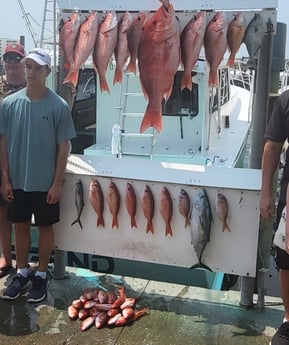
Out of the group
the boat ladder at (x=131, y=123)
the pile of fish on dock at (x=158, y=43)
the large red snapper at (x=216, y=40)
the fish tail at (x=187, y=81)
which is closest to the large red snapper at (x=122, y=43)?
the pile of fish on dock at (x=158, y=43)

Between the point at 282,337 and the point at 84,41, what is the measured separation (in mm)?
2180

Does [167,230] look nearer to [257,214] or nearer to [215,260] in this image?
[215,260]

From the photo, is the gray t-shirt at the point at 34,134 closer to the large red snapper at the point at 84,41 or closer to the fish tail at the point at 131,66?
the large red snapper at the point at 84,41

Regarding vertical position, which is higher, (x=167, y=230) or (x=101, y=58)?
(x=101, y=58)

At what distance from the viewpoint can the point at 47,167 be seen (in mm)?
3242

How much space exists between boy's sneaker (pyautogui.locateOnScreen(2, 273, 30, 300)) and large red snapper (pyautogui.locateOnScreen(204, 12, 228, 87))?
6.43ft

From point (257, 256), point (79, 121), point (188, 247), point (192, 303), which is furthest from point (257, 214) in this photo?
point (79, 121)

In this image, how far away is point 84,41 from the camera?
10.1ft

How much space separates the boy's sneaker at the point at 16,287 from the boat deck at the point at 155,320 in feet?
0.14

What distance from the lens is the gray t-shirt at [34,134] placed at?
3184mm

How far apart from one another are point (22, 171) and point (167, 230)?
42.0 inches

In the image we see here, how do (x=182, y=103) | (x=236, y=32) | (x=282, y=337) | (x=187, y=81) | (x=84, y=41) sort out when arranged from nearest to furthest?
(x=282, y=337)
(x=236, y=32)
(x=187, y=81)
(x=84, y=41)
(x=182, y=103)

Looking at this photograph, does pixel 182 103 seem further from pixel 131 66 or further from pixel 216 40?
pixel 216 40

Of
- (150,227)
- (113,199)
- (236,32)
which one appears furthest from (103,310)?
(236,32)
